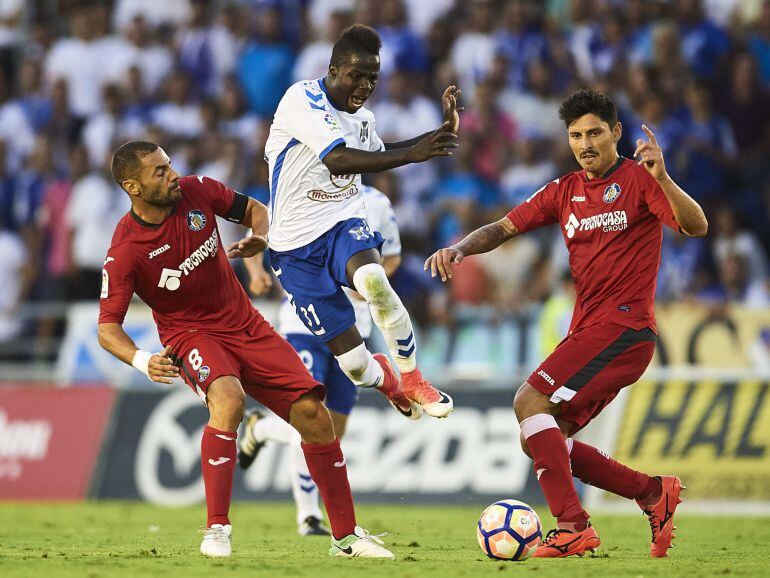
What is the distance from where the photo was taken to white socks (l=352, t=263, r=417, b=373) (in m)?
9.05

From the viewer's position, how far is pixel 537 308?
1612 cm

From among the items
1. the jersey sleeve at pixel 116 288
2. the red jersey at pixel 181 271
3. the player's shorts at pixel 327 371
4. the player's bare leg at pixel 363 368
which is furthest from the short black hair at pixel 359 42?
the player's shorts at pixel 327 371

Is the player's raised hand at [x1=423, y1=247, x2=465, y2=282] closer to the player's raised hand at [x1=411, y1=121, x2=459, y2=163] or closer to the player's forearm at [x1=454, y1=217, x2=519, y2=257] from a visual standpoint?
the player's forearm at [x1=454, y1=217, x2=519, y2=257]

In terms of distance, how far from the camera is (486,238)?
9.24m

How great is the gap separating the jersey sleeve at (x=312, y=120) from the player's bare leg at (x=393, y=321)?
0.82 metres

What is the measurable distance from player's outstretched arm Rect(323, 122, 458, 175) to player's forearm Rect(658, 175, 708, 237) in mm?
1378

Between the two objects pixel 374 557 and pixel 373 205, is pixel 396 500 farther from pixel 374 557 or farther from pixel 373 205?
pixel 374 557

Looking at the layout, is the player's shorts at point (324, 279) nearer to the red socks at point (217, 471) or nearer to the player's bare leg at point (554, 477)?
the red socks at point (217, 471)

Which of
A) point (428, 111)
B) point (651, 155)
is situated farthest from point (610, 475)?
point (428, 111)

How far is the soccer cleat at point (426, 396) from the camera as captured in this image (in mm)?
9227

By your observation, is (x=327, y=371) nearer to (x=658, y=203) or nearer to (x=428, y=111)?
(x=658, y=203)

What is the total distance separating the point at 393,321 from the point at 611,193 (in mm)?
1744

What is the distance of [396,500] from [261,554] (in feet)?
20.2

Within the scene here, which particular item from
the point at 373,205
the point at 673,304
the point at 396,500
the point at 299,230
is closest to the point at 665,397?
the point at 673,304
